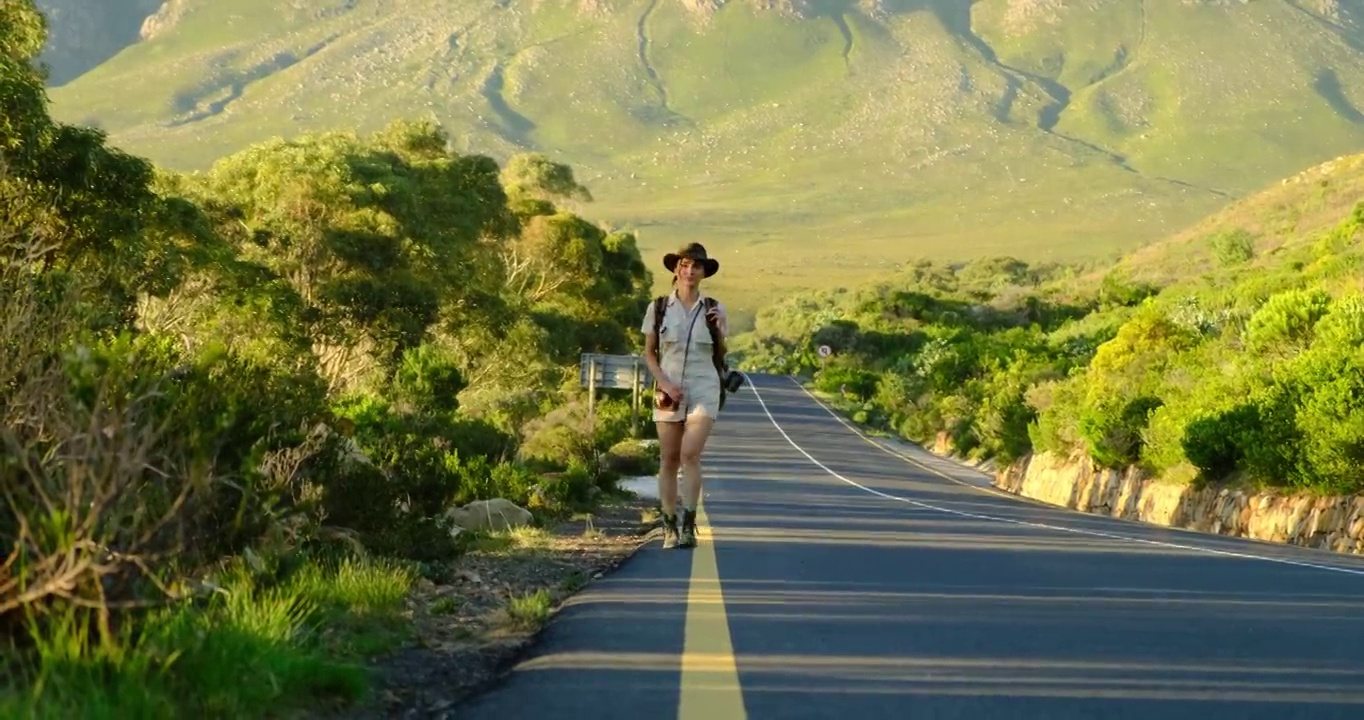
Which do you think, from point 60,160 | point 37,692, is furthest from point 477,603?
point 60,160

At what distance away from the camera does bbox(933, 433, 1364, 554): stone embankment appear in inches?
851

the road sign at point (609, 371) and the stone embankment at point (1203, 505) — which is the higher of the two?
the road sign at point (609, 371)

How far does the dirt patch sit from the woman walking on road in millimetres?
1019

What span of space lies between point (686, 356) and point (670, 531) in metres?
1.61

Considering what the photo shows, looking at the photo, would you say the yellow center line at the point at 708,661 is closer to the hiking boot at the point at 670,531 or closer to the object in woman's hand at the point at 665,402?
the object in woman's hand at the point at 665,402

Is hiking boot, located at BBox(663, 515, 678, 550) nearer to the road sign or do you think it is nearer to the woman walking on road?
the woman walking on road

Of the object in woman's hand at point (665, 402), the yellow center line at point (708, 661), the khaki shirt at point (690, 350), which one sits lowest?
the yellow center line at point (708, 661)

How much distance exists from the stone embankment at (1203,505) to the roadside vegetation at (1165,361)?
250 mm

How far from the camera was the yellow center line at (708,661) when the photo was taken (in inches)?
257

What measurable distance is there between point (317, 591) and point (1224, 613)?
15.0 feet

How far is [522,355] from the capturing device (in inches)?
2068

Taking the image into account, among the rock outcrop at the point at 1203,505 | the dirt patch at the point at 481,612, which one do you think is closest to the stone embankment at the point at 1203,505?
the rock outcrop at the point at 1203,505

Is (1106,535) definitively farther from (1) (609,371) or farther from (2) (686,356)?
(1) (609,371)

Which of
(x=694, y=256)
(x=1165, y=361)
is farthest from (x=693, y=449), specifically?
(x=1165, y=361)
